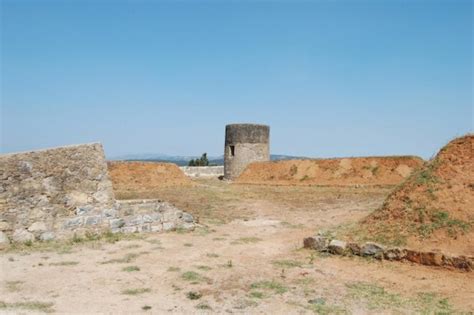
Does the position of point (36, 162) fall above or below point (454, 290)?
above

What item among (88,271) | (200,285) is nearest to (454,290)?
(200,285)

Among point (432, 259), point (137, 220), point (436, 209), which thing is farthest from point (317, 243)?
point (137, 220)

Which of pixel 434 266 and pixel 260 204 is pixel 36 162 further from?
pixel 260 204

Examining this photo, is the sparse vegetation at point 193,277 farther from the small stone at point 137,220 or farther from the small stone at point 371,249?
the small stone at point 137,220

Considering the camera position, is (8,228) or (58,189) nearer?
(8,228)

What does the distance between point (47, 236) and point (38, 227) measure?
0.27m

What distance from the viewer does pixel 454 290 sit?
5941mm

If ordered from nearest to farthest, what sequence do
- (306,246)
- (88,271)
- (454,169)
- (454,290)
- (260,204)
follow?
(454,290) < (88,271) < (306,246) < (454,169) < (260,204)

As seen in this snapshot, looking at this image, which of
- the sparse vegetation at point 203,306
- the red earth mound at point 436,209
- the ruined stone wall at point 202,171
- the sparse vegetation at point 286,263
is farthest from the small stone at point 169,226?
the ruined stone wall at point 202,171

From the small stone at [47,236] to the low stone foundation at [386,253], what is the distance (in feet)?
17.8

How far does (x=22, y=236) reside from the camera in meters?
8.23

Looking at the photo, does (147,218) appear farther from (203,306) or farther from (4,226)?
(203,306)

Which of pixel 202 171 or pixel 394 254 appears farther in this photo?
pixel 202 171

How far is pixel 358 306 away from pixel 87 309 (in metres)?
3.46
